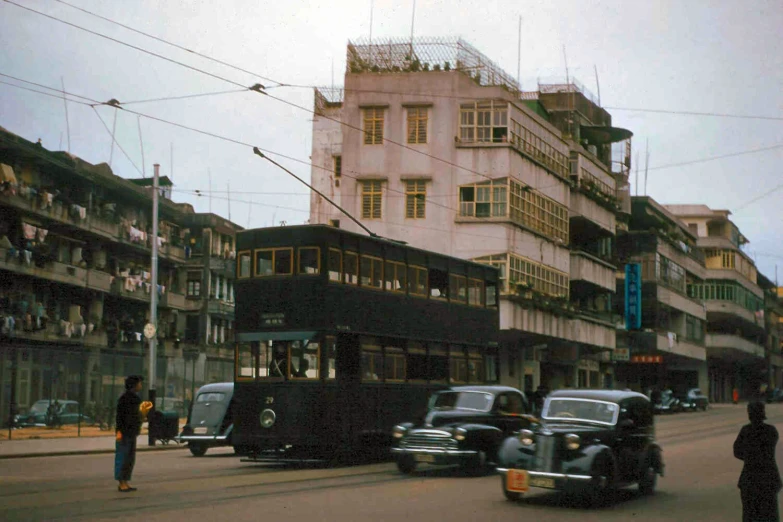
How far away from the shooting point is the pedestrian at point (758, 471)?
10.5 metres

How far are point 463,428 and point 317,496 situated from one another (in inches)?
174

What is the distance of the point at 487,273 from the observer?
27.8 m

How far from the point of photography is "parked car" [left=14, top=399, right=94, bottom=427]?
3391 centimetres

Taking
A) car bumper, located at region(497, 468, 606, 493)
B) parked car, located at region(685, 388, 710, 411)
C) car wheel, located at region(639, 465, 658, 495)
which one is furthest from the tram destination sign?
parked car, located at region(685, 388, 710, 411)

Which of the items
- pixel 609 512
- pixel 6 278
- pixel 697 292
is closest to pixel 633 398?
pixel 609 512

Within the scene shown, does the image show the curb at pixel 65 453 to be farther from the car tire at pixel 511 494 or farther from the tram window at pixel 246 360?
the car tire at pixel 511 494

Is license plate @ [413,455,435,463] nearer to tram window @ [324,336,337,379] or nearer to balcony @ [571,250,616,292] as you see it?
tram window @ [324,336,337,379]

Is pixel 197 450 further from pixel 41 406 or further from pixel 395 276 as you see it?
pixel 41 406

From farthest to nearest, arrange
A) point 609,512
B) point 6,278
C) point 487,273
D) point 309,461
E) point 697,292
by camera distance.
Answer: point 697,292
point 6,278
point 487,273
point 309,461
point 609,512

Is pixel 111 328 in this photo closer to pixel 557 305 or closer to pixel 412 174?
pixel 412 174

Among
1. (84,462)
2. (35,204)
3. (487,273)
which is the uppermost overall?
(35,204)

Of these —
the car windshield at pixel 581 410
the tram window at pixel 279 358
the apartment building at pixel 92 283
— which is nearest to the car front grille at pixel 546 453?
the car windshield at pixel 581 410

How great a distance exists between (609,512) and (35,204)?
41087 mm

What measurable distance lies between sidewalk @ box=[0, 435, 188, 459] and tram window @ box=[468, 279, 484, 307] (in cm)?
1011
